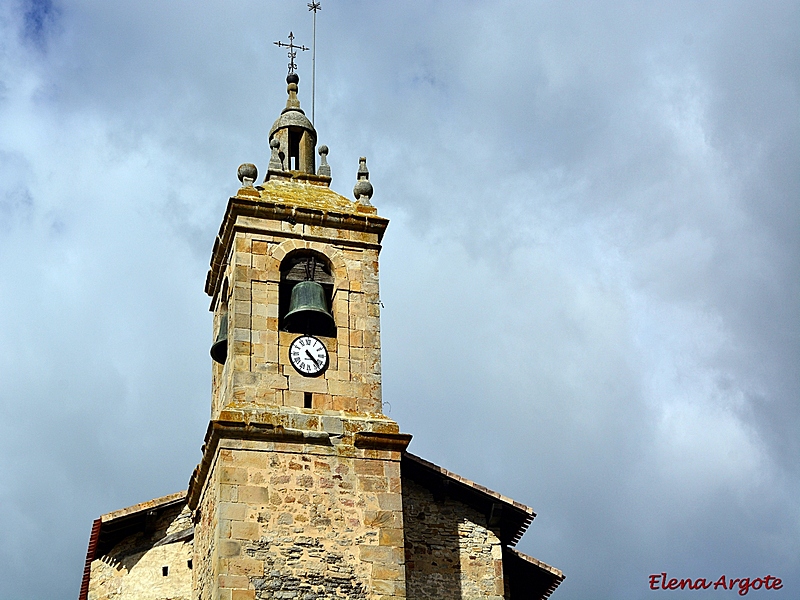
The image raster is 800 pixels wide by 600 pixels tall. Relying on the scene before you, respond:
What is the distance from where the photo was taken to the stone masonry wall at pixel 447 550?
853 inches

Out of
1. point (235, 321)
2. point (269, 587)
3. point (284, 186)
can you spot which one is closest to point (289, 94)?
point (284, 186)

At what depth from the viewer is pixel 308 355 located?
850 inches

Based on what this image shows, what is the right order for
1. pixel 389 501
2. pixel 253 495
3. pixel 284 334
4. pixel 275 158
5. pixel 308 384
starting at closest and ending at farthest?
1. pixel 253 495
2. pixel 389 501
3. pixel 308 384
4. pixel 284 334
5. pixel 275 158

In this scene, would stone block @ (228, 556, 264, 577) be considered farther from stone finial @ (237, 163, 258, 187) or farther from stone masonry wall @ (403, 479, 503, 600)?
stone finial @ (237, 163, 258, 187)

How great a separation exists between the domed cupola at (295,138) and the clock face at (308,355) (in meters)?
4.33

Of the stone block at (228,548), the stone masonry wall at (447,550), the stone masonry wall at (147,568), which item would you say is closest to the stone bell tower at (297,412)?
the stone block at (228,548)

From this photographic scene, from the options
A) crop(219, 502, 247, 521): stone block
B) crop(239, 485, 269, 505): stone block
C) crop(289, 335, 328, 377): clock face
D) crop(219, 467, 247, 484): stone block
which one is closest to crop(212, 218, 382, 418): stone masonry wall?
crop(289, 335, 328, 377): clock face

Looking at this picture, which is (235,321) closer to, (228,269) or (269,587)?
(228,269)

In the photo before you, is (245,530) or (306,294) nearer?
(245,530)

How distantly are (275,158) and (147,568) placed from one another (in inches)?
307

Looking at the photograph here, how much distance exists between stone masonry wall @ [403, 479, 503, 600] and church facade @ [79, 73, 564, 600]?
23 mm

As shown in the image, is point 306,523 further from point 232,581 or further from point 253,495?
Answer: point 232,581

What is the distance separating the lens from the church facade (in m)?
19.8

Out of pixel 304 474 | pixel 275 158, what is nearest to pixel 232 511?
pixel 304 474
